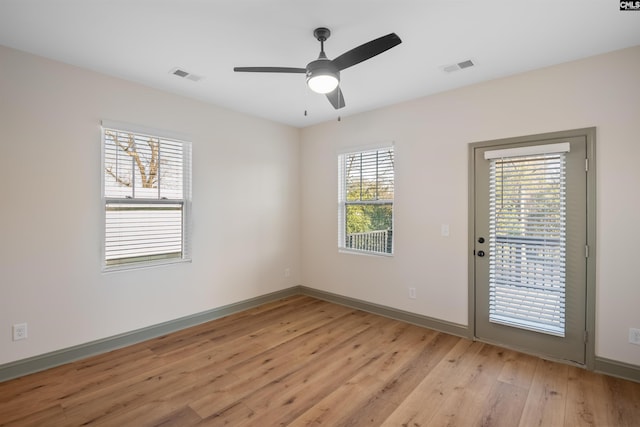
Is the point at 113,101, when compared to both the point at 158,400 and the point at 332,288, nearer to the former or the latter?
the point at 158,400

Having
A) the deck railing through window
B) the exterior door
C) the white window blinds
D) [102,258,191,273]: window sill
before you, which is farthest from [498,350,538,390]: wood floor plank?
[102,258,191,273]: window sill

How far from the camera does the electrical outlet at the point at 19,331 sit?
2.57 metres

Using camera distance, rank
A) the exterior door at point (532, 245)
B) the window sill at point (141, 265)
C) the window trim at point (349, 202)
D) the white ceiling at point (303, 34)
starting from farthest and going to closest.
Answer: the window trim at point (349, 202) → the window sill at point (141, 265) → the exterior door at point (532, 245) → the white ceiling at point (303, 34)

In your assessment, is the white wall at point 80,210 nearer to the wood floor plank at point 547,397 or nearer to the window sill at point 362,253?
the window sill at point 362,253

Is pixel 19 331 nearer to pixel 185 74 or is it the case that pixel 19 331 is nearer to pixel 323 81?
pixel 185 74

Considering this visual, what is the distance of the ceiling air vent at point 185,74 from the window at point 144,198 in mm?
763

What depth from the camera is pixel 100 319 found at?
3.01 metres

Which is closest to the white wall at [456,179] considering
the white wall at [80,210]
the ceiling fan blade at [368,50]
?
the white wall at [80,210]

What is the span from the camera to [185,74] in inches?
120

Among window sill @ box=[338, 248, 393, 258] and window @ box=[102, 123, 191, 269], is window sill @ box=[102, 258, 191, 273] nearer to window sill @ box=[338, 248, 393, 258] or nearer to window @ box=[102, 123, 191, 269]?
window @ box=[102, 123, 191, 269]

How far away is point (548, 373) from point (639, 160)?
1909 mm

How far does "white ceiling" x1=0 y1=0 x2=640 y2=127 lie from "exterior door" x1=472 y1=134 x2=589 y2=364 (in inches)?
34.0

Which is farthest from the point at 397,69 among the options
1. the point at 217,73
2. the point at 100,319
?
the point at 100,319

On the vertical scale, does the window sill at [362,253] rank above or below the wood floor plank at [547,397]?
above
